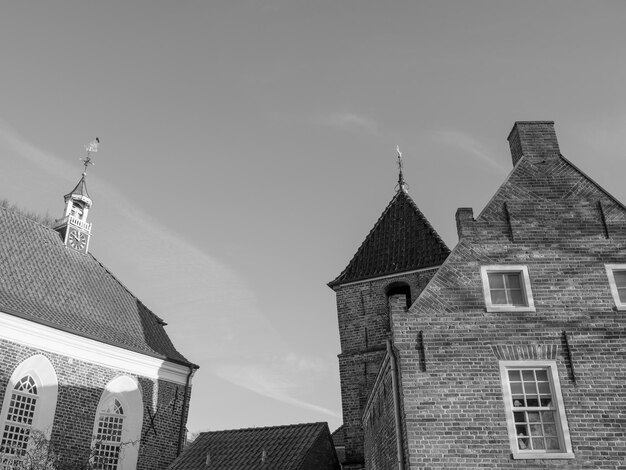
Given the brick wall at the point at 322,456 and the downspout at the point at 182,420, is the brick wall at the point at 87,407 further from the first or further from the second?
the brick wall at the point at 322,456

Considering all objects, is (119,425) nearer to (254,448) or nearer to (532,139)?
(254,448)

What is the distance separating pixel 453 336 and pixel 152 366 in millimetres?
13526

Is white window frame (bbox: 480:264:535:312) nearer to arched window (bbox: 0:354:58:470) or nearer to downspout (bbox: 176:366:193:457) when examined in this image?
arched window (bbox: 0:354:58:470)

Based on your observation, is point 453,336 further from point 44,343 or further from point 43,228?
point 43,228

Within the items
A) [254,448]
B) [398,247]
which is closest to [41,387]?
[254,448]

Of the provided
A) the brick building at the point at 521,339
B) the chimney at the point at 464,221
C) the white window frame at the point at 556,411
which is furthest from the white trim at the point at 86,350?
the white window frame at the point at 556,411

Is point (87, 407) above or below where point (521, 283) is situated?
below

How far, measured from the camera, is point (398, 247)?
2239cm

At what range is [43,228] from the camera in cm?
2502

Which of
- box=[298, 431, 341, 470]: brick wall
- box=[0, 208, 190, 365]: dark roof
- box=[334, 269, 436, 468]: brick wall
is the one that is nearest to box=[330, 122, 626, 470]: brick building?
box=[298, 431, 341, 470]: brick wall

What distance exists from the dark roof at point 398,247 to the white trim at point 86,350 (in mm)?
7221

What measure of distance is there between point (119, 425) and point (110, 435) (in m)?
0.49

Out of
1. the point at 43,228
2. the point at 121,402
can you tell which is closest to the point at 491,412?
the point at 121,402

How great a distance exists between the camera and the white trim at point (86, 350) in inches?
750
